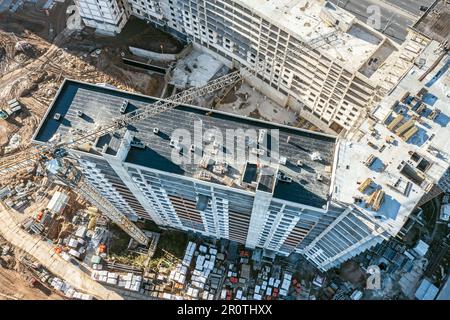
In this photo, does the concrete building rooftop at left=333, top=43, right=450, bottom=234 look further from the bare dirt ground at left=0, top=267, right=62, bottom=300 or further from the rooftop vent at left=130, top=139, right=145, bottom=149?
the bare dirt ground at left=0, top=267, right=62, bottom=300

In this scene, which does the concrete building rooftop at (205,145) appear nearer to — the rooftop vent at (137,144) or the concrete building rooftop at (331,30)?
the rooftop vent at (137,144)

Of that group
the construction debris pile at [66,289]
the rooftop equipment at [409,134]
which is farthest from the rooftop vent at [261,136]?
the construction debris pile at [66,289]

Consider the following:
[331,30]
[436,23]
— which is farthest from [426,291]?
[331,30]

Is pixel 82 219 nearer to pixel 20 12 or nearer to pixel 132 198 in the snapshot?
pixel 132 198

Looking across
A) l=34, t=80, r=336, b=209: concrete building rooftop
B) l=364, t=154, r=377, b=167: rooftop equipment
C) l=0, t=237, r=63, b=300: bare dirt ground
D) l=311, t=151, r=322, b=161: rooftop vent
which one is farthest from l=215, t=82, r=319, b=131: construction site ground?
l=0, t=237, r=63, b=300: bare dirt ground

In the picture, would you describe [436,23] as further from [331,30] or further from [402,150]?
[402,150]
